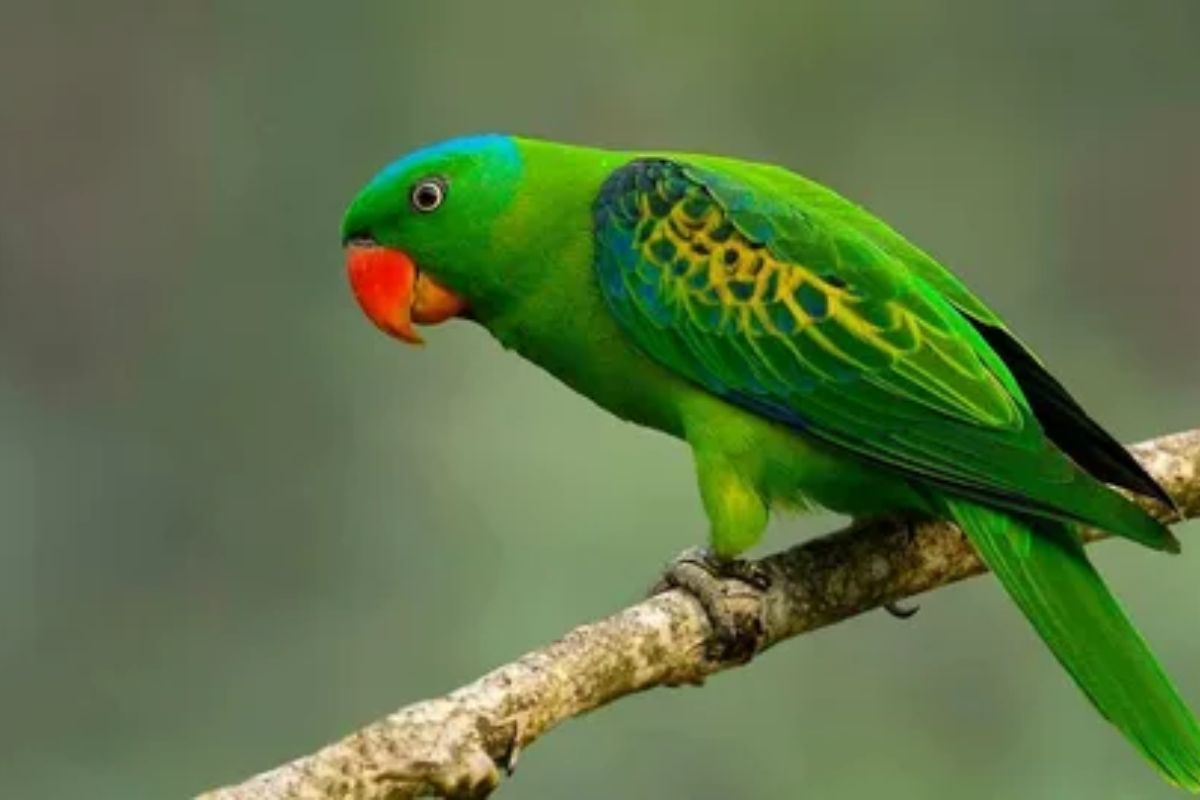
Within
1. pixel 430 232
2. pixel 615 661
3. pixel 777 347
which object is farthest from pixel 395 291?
pixel 615 661

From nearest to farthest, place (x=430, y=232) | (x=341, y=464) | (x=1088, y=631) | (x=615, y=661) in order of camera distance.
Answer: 1. (x=615, y=661)
2. (x=1088, y=631)
3. (x=430, y=232)
4. (x=341, y=464)

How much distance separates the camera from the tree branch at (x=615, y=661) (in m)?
1.42

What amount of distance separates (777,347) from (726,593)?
0.27m

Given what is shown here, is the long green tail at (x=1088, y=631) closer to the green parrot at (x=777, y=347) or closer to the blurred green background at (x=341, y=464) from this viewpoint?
the green parrot at (x=777, y=347)

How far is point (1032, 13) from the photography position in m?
3.36

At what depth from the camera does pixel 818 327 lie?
1996 mm

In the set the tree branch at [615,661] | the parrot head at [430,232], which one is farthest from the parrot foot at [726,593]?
the parrot head at [430,232]

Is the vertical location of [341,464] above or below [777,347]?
below

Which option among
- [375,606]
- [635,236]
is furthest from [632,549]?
[635,236]

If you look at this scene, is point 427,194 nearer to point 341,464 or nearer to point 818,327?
point 818,327

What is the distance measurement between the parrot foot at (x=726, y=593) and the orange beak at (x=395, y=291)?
0.43 meters

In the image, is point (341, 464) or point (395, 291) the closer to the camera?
point (395, 291)

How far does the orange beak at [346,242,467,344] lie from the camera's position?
2.19m

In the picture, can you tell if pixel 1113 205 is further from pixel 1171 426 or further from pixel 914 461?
pixel 914 461
